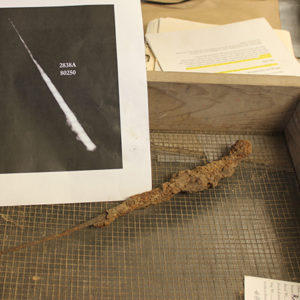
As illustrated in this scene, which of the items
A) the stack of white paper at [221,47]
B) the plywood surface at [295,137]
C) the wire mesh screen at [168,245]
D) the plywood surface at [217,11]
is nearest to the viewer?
the wire mesh screen at [168,245]

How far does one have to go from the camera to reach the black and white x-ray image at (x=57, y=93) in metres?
0.54

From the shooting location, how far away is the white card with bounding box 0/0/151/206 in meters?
0.54

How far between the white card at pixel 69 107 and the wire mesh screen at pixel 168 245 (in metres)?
0.05

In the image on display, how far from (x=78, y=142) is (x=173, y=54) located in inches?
15.3

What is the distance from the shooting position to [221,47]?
821mm

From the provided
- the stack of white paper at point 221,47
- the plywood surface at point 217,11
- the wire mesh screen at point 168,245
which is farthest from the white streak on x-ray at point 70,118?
the plywood surface at point 217,11

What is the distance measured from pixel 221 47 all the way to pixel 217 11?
197 mm

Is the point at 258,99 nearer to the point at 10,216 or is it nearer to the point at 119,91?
the point at 119,91

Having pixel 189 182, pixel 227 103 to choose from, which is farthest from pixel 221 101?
pixel 189 182

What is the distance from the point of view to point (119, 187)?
1.82 feet

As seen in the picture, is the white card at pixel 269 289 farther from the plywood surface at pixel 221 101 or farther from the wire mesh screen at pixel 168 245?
the plywood surface at pixel 221 101

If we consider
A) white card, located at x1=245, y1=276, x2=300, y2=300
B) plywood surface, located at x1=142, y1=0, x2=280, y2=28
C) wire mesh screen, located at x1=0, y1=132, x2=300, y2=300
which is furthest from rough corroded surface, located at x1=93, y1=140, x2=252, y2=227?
plywood surface, located at x1=142, y1=0, x2=280, y2=28

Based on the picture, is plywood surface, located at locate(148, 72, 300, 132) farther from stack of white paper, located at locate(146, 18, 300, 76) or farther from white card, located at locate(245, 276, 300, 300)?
white card, located at locate(245, 276, 300, 300)

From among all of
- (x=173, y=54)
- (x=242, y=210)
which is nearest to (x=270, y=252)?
(x=242, y=210)
